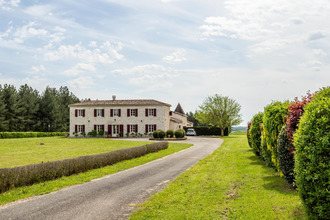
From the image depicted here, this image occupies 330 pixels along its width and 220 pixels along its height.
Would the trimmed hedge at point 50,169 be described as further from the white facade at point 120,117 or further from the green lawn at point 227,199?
the white facade at point 120,117

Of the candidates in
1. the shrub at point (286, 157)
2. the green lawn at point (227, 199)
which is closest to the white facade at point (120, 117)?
the green lawn at point (227, 199)

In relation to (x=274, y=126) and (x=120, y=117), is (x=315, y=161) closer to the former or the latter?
(x=274, y=126)

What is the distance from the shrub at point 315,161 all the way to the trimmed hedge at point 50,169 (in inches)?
361

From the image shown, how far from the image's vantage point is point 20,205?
7.51 metres

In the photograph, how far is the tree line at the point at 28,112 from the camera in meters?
53.8

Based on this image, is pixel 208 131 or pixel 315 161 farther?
pixel 208 131

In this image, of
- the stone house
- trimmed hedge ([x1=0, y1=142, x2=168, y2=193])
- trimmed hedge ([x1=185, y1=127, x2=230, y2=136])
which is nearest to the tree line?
the stone house

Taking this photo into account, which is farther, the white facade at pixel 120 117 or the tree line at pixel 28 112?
the tree line at pixel 28 112

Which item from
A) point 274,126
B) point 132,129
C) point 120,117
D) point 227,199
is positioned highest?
point 120,117

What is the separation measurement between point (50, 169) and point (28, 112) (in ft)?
179

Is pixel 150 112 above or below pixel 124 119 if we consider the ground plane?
above

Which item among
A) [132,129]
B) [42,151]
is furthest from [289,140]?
[132,129]

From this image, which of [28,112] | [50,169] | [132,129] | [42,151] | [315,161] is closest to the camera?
[315,161]

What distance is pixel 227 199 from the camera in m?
7.28
